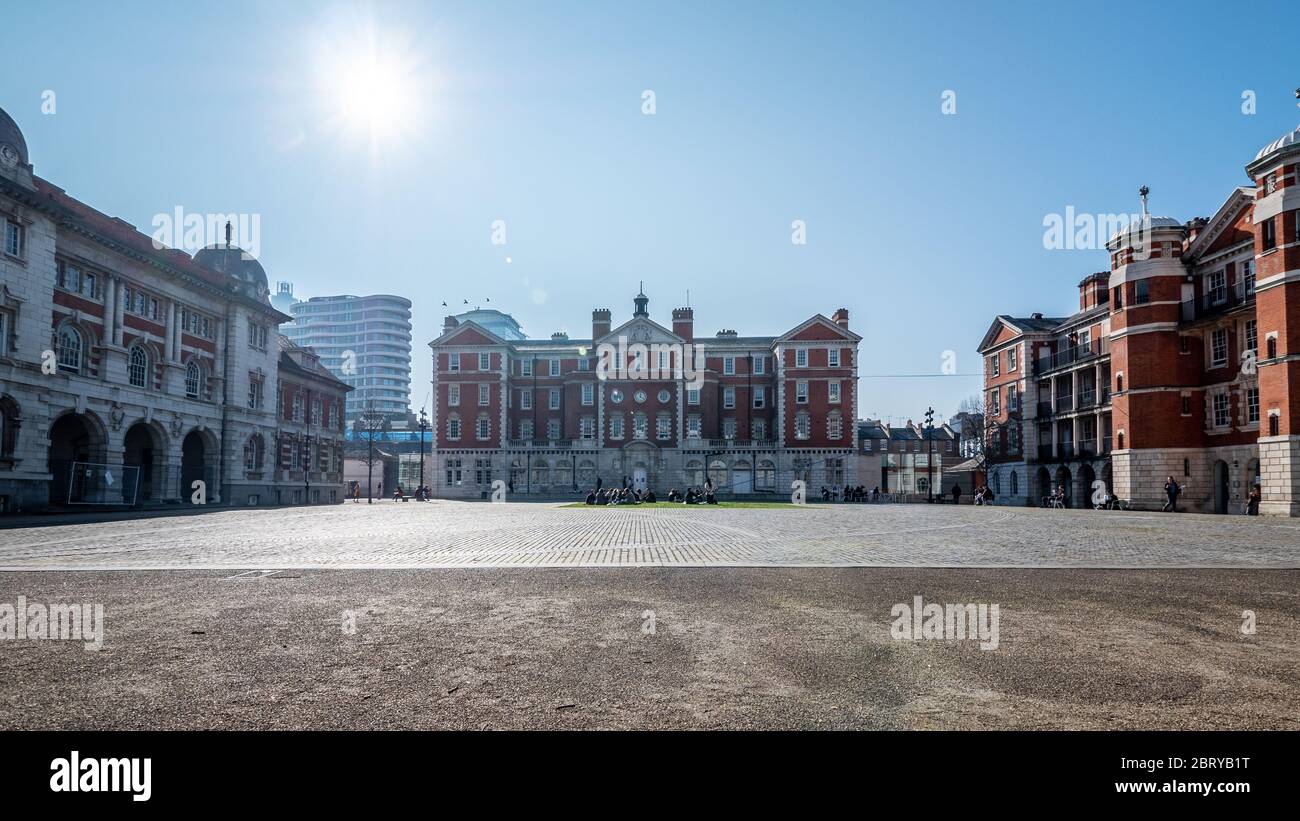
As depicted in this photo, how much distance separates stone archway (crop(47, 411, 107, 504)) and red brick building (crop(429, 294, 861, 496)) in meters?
34.8

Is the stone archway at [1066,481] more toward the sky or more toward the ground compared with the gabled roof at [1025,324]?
more toward the ground

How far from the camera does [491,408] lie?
230ft

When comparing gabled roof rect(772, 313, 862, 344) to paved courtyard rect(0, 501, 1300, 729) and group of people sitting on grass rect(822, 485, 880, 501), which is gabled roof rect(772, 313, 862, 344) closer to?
group of people sitting on grass rect(822, 485, 880, 501)

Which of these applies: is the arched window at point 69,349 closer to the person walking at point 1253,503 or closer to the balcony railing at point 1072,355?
the person walking at point 1253,503

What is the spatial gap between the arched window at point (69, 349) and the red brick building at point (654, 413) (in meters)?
37.1

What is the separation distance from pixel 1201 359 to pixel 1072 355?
12243mm

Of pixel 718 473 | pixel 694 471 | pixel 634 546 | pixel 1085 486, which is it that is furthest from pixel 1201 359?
pixel 694 471

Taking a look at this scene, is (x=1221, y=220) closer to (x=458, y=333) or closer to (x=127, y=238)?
(x=127, y=238)

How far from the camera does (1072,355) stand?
50344 mm

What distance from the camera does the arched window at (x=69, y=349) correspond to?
3292 centimetres

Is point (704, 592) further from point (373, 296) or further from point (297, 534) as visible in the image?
point (373, 296)

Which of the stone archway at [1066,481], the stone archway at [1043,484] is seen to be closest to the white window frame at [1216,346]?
the stone archway at [1066,481]

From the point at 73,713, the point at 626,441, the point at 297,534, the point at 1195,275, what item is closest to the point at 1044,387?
the point at 1195,275
